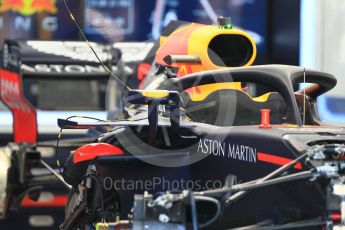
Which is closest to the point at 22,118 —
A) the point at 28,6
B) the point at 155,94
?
the point at 155,94

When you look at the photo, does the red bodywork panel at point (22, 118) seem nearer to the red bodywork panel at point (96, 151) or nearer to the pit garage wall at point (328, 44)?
the red bodywork panel at point (96, 151)

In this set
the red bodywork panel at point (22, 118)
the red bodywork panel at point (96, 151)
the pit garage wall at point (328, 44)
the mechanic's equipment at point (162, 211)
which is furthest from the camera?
the pit garage wall at point (328, 44)

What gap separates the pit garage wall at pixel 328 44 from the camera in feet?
27.1

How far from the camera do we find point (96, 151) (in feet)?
12.3

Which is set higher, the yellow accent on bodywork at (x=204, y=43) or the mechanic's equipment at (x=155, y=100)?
the yellow accent on bodywork at (x=204, y=43)

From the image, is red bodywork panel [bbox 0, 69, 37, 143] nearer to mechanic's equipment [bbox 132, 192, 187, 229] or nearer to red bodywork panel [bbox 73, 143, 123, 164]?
red bodywork panel [bbox 73, 143, 123, 164]

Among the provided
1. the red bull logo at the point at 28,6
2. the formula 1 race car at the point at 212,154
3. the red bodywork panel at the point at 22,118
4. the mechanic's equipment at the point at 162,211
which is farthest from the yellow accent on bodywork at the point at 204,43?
the red bull logo at the point at 28,6

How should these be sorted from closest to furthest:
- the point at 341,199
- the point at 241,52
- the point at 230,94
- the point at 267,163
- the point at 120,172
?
1. the point at 341,199
2. the point at 267,163
3. the point at 120,172
4. the point at 230,94
5. the point at 241,52

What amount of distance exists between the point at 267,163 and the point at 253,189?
0.15m

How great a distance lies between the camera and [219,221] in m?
3.35

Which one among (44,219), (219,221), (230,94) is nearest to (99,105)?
(44,219)

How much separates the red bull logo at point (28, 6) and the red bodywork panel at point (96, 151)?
669cm

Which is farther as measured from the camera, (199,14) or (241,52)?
(199,14)

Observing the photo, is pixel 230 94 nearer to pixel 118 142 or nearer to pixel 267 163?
pixel 118 142
